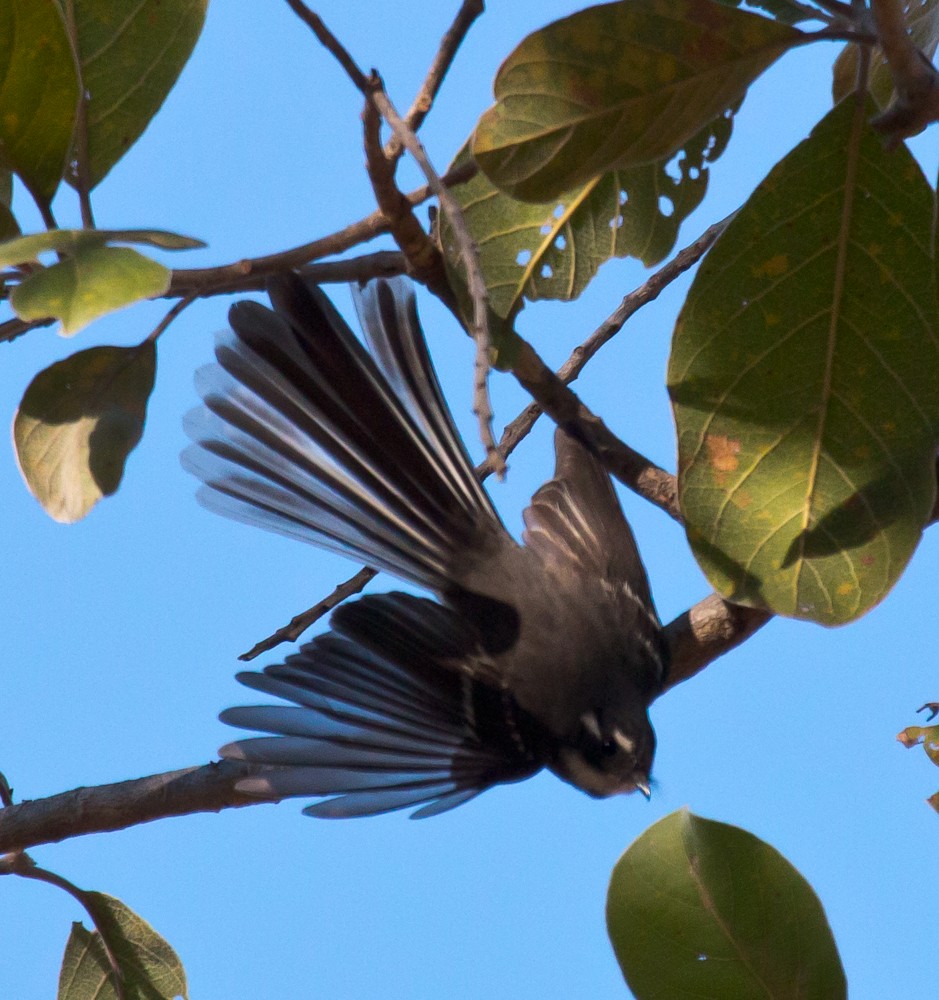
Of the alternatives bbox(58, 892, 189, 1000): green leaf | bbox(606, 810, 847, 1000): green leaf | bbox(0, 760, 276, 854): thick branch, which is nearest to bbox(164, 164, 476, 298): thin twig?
bbox(0, 760, 276, 854): thick branch

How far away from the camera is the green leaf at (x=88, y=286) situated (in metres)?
1.19

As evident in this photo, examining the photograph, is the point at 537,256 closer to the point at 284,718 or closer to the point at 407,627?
the point at 407,627

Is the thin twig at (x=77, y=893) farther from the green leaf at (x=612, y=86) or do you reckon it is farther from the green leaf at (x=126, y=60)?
the green leaf at (x=612, y=86)

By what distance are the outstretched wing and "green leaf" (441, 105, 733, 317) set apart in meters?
0.61

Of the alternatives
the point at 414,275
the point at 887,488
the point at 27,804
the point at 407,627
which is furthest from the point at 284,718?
the point at 887,488

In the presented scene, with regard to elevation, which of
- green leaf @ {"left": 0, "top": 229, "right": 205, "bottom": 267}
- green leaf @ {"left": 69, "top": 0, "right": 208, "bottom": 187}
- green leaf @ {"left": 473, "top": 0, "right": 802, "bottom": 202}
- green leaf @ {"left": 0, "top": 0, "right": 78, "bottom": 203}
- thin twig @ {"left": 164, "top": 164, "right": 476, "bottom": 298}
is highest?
green leaf @ {"left": 69, "top": 0, "right": 208, "bottom": 187}

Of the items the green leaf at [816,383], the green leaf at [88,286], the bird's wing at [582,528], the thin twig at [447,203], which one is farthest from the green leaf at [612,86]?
the bird's wing at [582,528]

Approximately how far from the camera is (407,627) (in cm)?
223

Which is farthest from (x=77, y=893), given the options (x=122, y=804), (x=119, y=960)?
(x=122, y=804)

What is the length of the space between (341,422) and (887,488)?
0.94m

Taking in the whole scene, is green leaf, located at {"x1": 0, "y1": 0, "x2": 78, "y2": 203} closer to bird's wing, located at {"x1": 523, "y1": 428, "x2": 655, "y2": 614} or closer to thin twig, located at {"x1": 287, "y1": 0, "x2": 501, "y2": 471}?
thin twig, located at {"x1": 287, "y1": 0, "x2": 501, "y2": 471}

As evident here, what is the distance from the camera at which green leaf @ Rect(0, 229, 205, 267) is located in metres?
1.22

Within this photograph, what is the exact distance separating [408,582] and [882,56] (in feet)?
4.03

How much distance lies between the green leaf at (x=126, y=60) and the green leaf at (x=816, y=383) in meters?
0.90
